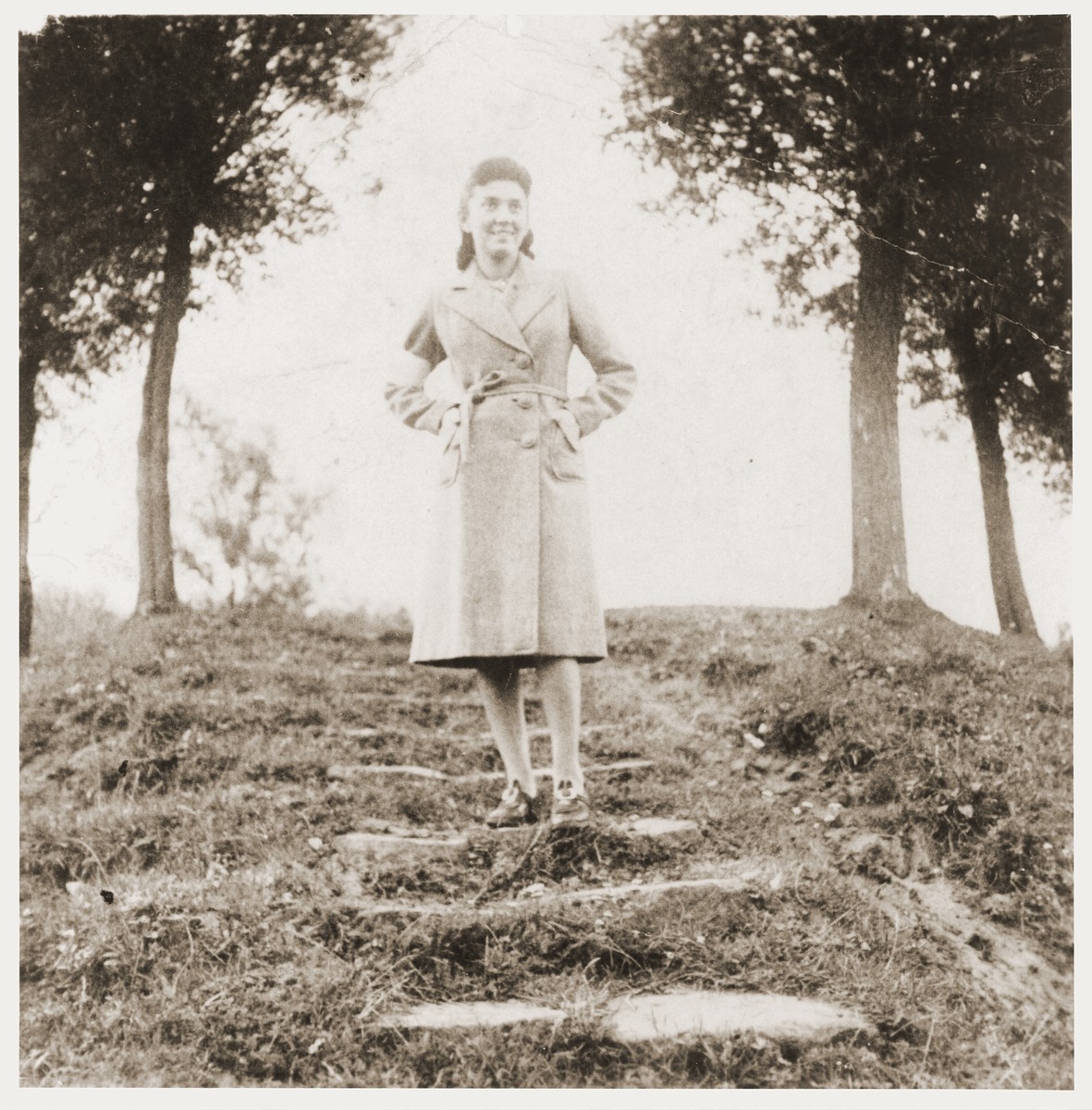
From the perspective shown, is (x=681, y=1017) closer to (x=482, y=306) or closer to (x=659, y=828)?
(x=659, y=828)

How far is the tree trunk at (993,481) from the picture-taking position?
14.6ft

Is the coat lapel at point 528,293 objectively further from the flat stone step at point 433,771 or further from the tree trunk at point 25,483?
the tree trunk at point 25,483

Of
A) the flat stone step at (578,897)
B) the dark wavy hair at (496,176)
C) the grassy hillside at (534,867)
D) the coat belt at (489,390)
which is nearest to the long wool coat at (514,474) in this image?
the coat belt at (489,390)

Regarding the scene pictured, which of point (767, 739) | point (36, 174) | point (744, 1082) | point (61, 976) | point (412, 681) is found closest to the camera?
point (744, 1082)


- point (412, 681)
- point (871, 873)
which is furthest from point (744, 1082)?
point (412, 681)

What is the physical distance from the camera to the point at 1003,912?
3.70 m

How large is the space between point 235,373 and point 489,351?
1.26 metres

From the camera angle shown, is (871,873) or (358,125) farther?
(358,125)

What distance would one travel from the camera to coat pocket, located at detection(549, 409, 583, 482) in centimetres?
410

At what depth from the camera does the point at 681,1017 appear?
10.4 feet

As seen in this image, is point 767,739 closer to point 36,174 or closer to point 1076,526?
point 1076,526

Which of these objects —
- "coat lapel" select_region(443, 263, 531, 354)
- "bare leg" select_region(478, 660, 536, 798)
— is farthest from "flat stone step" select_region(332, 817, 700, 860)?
"coat lapel" select_region(443, 263, 531, 354)

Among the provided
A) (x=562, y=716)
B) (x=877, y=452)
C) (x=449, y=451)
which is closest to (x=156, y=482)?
(x=449, y=451)

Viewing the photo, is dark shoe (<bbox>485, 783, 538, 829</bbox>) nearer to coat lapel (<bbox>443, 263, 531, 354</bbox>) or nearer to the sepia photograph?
the sepia photograph
